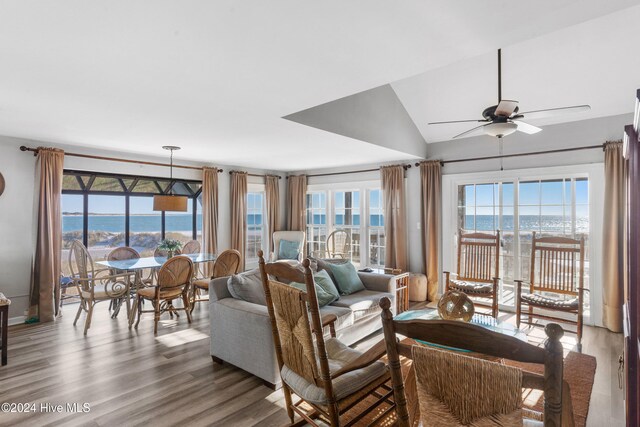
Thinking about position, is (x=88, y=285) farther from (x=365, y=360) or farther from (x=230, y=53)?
(x=365, y=360)

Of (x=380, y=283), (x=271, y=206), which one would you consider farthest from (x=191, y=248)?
(x=380, y=283)

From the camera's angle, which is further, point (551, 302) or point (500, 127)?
point (551, 302)

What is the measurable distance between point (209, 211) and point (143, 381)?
3.74 m

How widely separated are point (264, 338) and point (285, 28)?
2.23m

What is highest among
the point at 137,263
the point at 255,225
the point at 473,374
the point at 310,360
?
the point at 255,225

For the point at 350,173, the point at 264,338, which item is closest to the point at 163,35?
the point at 264,338

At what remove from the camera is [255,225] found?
24.0 feet

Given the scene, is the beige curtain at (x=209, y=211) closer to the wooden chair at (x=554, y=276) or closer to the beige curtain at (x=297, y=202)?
the beige curtain at (x=297, y=202)

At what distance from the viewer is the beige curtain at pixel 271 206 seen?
734 centimetres

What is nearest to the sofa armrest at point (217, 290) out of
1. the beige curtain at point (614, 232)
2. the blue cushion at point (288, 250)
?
the blue cushion at point (288, 250)

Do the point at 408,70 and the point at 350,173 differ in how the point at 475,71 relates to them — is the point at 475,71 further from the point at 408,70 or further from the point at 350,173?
the point at 350,173

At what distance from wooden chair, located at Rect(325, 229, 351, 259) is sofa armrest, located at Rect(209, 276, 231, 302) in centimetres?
358

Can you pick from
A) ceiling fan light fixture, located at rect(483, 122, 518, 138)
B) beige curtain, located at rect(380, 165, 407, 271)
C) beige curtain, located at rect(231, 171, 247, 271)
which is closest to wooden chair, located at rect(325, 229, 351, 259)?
beige curtain, located at rect(380, 165, 407, 271)

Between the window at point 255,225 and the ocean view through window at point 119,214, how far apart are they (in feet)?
3.52
